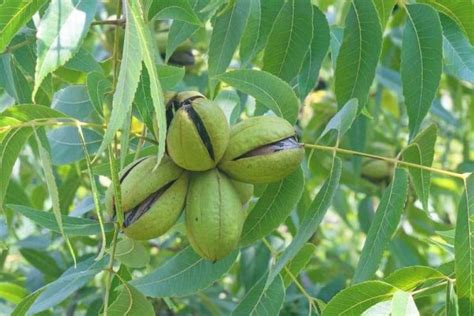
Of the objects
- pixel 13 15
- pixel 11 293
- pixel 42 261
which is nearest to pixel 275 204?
pixel 13 15

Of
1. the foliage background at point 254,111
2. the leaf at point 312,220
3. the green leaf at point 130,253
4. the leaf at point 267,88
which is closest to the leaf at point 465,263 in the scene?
the foliage background at point 254,111

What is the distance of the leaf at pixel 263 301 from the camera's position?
188 centimetres

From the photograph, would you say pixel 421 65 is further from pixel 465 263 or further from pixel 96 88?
pixel 96 88

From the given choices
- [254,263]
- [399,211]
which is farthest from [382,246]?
[254,263]

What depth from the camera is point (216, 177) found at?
1790mm

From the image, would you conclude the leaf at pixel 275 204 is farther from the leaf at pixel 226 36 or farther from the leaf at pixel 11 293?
the leaf at pixel 11 293

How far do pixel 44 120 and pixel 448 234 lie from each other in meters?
0.88

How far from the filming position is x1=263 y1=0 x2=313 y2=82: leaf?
2.06 metres

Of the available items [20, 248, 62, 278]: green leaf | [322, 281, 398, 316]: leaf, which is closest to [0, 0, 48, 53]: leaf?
[322, 281, 398, 316]: leaf

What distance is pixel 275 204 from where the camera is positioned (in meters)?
1.89

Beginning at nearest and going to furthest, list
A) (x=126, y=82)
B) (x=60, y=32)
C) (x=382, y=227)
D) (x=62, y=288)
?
(x=126, y=82)
(x=60, y=32)
(x=382, y=227)
(x=62, y=288)

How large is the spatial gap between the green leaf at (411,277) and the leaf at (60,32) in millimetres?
694

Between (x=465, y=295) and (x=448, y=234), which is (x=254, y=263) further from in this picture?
(x=465, y=295)

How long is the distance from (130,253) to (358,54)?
2.12ft
